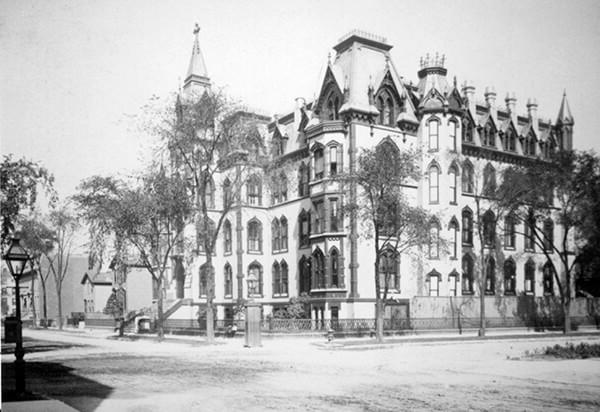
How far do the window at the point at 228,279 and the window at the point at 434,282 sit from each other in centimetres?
1589

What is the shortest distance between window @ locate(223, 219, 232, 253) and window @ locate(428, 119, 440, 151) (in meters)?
17.4

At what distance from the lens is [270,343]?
28547 mm

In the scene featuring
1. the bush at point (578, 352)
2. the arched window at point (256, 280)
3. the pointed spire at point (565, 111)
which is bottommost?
the bush at point (578, 352)

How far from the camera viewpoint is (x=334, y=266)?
1443 inches

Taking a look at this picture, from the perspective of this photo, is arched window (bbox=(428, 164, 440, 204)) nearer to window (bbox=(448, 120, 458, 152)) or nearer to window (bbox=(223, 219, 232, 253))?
window (bbox=(448, 120, 458, 152))

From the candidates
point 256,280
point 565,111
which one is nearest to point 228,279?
point 256,280

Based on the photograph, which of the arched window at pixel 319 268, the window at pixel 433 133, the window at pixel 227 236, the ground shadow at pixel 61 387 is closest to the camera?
the ground shadow at pixel 61 387

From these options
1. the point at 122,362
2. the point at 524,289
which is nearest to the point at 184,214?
the point at 122,362

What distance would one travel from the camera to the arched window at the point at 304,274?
41031mm

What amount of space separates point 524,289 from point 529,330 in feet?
22.9

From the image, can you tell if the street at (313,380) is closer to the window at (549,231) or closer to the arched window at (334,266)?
the arched window at (334,266)

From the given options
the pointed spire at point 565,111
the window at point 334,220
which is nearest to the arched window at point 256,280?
the window at point 334,220

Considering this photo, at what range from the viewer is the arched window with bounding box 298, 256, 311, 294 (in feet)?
135

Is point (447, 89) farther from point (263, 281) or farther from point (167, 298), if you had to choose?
point (167, 298)
